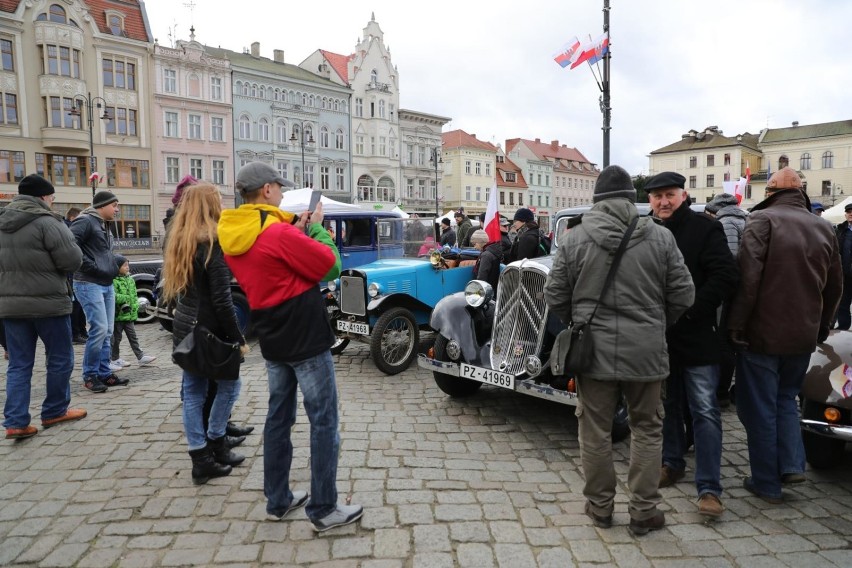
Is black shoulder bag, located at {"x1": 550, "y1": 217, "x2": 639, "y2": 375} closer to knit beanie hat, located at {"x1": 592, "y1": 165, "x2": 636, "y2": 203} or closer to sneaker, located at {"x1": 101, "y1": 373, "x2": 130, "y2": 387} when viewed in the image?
knit beanie hat, located at {"x1": 592, "y1": 165, "x2": 636, "y2": 203}

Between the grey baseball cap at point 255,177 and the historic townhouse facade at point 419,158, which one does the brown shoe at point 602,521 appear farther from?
the historic townhouse facade at point 419,158

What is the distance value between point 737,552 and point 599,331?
1.33 metres

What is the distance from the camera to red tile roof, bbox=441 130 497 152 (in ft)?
199

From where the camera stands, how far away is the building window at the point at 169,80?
1502 inches

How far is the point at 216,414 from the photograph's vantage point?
4.01m

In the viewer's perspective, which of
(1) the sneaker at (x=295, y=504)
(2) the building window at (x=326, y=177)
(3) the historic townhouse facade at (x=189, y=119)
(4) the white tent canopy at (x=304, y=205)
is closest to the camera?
(1) the sneaker at (x=295, y=504)

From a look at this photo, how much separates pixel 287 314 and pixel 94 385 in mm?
4145

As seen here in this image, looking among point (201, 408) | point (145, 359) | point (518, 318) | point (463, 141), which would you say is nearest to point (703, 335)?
point (518, 318)

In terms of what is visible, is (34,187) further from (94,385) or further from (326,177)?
(326,177)

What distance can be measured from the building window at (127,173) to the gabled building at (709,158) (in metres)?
57.4

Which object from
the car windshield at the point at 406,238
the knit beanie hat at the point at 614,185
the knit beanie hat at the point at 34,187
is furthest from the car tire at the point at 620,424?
the knit beanie hat at the point at 34,187

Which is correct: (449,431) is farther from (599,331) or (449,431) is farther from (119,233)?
(119,233)

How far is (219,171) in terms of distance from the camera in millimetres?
41438

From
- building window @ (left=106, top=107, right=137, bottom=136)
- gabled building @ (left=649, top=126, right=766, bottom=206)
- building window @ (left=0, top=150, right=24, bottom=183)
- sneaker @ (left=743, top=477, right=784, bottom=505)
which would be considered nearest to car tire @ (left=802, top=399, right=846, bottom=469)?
sneaker @ (left=743, top=477, right=784, bottom=505)
